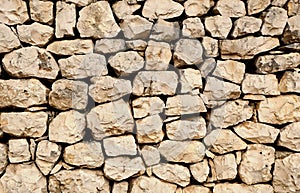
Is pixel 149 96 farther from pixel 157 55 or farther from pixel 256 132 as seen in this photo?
pixel 256 132

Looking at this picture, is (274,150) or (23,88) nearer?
(23,88)

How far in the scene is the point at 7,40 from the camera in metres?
1.77

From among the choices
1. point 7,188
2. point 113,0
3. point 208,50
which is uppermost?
point 113,0

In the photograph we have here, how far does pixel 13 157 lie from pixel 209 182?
3.52 ft

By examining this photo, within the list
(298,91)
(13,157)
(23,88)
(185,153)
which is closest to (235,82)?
(298,91)

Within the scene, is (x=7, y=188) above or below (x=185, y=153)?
below

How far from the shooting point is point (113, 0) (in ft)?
5.97

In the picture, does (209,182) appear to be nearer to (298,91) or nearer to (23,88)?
(298,91)

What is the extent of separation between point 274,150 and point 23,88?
1404 millimetres

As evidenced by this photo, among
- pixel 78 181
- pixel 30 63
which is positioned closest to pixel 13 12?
pixel 30 63

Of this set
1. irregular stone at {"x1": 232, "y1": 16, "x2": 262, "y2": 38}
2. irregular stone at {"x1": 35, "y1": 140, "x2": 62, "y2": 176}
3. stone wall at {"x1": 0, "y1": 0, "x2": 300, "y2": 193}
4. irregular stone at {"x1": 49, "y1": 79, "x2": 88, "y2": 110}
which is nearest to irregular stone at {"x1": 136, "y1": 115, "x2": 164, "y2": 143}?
stone wall at {"x1": 0, "y1": 0, "x2": 300, "y2": 193}

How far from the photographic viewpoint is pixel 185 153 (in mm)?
1881

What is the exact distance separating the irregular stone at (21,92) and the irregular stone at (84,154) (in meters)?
0.31

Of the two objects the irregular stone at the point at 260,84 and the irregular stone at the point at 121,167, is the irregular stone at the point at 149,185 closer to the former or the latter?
the irregular stone at the point at 121,167
